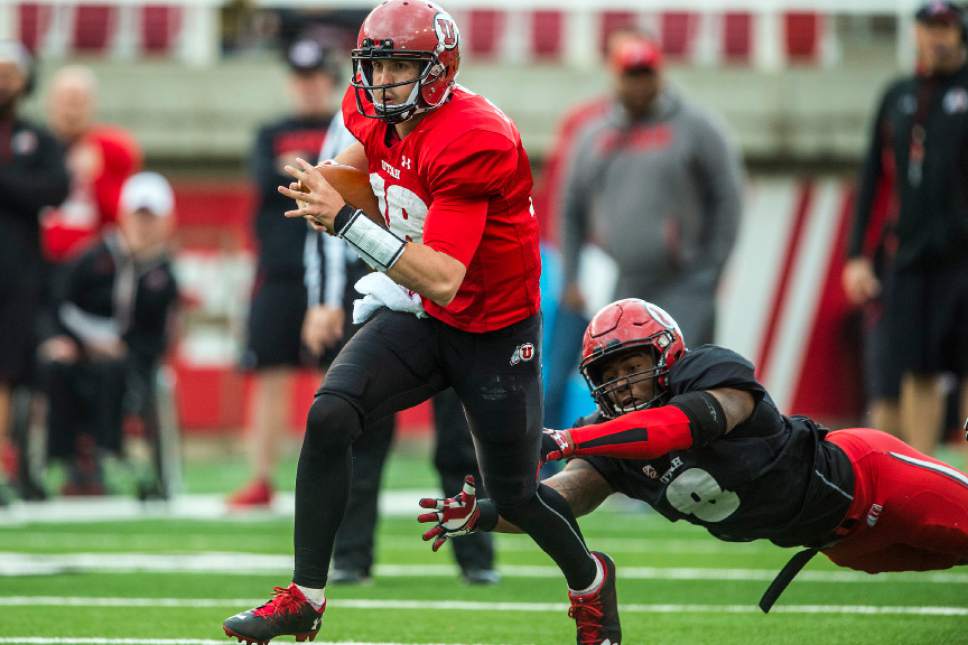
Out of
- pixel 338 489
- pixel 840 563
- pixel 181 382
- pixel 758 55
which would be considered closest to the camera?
pixel 338 489

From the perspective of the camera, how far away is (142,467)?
12.2m

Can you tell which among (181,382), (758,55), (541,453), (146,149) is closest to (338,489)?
(541,453)

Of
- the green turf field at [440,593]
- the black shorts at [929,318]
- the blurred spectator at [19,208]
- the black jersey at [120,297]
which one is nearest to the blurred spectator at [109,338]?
the black jersey at [120,297]

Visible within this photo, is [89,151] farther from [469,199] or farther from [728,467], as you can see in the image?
[728,467]

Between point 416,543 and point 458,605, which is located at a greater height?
point 458,605

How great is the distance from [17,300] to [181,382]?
7071 millimetres

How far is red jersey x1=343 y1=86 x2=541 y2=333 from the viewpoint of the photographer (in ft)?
14.4

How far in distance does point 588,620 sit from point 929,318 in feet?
11.4

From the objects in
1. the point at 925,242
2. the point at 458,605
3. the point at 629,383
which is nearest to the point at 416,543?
the point at 458,605

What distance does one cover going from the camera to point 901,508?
16.4ft

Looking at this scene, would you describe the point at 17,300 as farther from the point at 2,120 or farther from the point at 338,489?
the point at 338,489

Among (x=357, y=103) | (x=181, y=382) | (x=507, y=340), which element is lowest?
(x=181, y=382)

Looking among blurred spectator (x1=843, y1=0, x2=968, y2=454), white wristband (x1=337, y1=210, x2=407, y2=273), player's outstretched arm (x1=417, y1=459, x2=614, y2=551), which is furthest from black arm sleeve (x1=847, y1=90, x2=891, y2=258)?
white wristband (x1=337, y1=210, x2=407, y2=273)

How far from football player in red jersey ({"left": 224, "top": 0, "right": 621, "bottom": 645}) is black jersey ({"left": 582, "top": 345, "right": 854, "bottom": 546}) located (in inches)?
11.1
